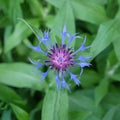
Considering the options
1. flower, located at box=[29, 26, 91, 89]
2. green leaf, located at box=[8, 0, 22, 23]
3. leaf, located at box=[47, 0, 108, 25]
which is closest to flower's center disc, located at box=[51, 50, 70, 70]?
flower, located at box=[29, 26, 91, 89]

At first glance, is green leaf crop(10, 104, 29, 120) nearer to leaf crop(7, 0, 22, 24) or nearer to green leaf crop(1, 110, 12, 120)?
green leaf crop(1, 110, 12, 120)

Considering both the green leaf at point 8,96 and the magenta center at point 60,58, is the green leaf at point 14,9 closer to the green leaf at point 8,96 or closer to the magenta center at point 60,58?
the green leaf at point 8,96

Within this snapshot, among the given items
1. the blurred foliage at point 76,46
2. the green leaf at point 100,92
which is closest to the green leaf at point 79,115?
the blurred foliage at point 76,46

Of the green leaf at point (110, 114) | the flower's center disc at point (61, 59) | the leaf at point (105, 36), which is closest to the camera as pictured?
the flower's center disc at point (61, 59)

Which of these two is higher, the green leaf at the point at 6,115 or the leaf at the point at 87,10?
the leaf at the point at 87,10

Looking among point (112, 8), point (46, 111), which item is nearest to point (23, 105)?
point (46, 111)

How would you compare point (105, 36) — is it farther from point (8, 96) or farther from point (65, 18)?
point (8, 96)

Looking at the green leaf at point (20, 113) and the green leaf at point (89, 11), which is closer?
the green leaf at point (20, 113)
